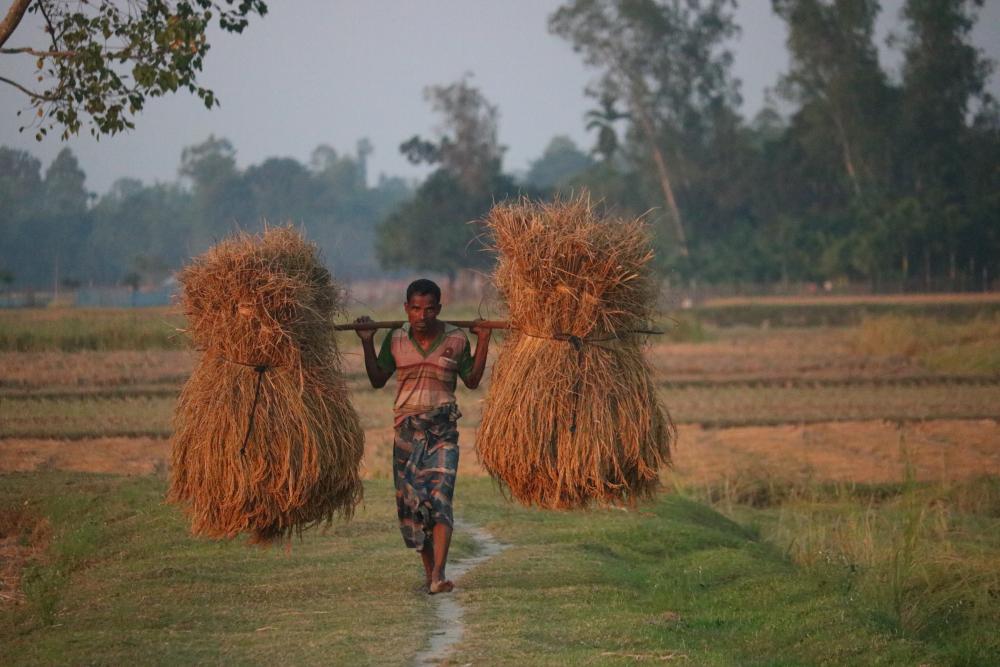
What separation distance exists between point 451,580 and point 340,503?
3.96 feet

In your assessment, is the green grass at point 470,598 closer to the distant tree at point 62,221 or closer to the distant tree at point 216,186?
the distant tree at point 62,221

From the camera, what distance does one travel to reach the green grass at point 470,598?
24.0 ft

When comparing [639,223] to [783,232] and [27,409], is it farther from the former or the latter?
[783,232]

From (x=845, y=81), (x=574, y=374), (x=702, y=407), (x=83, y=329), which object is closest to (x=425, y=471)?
Answer: (x=574, y=374)

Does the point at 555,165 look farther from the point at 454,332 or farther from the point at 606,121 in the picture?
the point at 454,332

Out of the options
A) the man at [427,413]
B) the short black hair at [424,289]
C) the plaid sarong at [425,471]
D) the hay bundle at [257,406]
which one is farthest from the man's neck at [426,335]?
the hay bundle at [257,406]

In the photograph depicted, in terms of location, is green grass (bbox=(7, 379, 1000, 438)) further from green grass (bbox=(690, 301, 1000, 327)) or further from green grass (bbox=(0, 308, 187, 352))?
green grass (bbox=(690, 301, 1000, 327))

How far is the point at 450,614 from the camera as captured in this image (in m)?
8.09

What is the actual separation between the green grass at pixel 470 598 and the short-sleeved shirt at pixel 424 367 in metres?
1.21

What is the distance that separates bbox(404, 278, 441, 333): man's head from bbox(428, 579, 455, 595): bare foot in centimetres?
159

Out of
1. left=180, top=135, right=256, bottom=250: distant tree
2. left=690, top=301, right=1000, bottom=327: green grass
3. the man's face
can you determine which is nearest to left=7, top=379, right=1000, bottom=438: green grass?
the man's face

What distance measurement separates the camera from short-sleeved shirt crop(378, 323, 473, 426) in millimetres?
8391

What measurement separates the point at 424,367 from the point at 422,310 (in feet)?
1.23

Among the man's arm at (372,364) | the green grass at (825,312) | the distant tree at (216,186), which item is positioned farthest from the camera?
the distant tree at (216,186)
